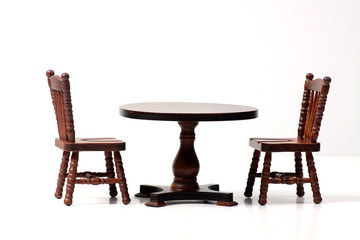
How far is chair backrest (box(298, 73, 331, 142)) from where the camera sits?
587cm

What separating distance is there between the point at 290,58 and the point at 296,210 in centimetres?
A: 366

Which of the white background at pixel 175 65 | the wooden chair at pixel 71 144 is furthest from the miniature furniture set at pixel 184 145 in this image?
the white background at pixel 175 65

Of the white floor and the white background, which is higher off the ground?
the white background

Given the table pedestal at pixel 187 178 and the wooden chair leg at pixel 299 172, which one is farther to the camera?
the wooden chair leg at pixel 299 172

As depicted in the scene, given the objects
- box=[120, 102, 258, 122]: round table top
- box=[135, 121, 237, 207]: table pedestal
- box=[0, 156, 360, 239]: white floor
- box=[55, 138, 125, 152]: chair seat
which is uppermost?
box=[120, 102, 258, 122]: round table top

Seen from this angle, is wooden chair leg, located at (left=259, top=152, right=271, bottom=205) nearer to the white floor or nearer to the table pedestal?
the white floor

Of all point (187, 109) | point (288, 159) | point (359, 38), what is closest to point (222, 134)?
point (288, 159)

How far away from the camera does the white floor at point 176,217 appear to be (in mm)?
4918

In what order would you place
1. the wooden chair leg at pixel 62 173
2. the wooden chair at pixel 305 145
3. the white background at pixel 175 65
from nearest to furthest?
1. the wooden chair at pixel 305 145
2. the wooden chair leg at pixel 62 173
3. the white background at pixel 175 65

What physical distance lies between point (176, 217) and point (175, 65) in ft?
12.4

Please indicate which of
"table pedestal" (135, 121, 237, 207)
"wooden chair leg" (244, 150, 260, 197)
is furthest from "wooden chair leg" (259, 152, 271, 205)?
"wooden chair leg" (244, 150, 260, 197)

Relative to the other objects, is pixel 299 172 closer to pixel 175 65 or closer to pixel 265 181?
pixel 265 181

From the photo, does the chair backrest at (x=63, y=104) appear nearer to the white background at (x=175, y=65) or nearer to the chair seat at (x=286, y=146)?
the chair seat at (x=286, y=146)

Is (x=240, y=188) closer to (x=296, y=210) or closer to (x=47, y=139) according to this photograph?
(x=296, y=210)
